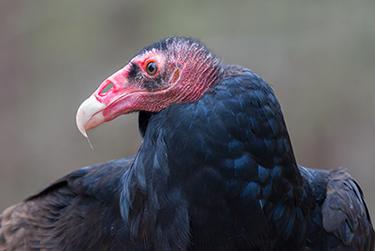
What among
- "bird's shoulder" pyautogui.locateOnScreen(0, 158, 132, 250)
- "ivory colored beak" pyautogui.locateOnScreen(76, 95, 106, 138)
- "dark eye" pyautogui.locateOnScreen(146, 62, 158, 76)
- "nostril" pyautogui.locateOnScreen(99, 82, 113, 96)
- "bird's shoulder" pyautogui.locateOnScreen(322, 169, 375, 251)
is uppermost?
"dark eye" pyautogui.locateOnScreen(146, 62, 158, 76)

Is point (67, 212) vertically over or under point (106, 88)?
under

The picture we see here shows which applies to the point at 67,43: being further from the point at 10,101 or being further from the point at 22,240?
the point at 22,240

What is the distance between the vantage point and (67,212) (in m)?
4.86

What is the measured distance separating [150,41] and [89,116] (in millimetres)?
5803

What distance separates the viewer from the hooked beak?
4.13 m

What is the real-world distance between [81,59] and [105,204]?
5.49 metres

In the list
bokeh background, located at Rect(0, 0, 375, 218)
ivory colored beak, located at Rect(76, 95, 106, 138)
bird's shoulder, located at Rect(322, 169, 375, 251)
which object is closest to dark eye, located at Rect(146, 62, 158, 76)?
ivory colored beak, located at Rect(76, 95, 106, 138)

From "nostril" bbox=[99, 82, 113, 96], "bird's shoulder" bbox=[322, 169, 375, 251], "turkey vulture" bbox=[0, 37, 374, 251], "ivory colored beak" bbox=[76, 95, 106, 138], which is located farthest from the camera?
"bird's shoulder" bbox=[322, 169, 375, 251]

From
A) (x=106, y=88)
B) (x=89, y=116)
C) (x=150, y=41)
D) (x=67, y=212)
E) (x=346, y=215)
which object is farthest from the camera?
(x=150, y=41)

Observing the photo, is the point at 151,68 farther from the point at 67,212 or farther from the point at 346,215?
the point at 346,215

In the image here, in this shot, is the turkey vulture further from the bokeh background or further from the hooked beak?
the bokeh background

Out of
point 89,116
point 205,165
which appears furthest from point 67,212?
point 205,165

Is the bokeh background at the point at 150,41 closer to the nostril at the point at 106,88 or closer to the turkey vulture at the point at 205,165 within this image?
the turkey vulture at the point at 205,165

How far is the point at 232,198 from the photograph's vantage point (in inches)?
158
